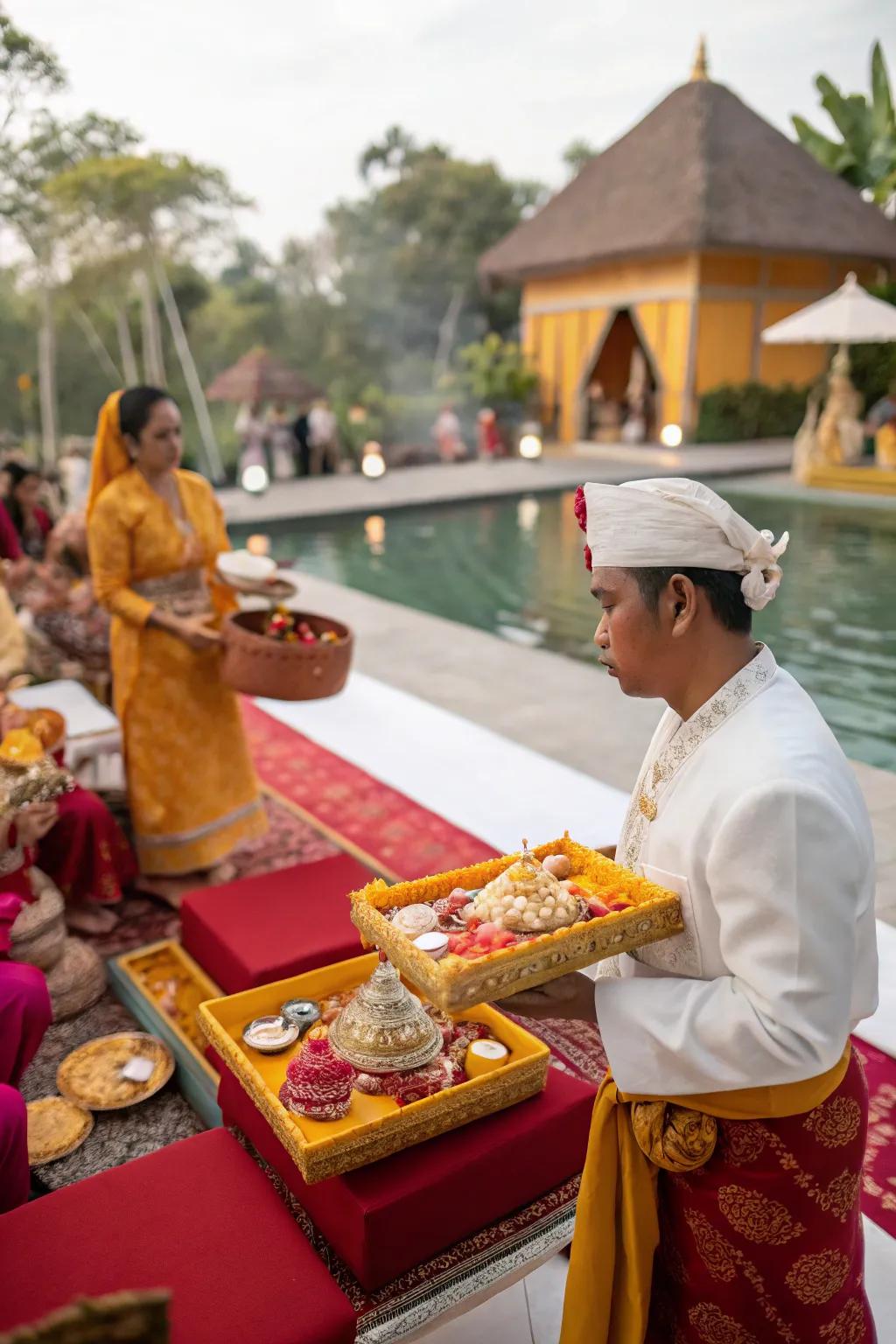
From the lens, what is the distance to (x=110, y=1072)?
2.93 metres

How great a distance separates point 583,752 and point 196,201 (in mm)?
14740

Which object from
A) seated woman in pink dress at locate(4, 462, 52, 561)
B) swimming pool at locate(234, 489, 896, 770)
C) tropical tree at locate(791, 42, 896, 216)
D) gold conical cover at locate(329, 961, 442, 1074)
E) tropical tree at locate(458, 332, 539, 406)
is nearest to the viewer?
gold conical cover at locate(329, 961, 442, 1074)

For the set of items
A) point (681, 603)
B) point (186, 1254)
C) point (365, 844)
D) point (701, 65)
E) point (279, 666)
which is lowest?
point (365, 844)

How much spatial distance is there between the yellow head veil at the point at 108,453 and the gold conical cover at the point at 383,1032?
2218mm

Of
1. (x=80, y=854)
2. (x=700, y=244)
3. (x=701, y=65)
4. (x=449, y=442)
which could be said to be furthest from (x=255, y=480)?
(x=80, y=854)

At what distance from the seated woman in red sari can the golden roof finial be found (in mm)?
20042

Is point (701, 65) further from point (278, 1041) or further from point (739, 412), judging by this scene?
point (278, 1041)

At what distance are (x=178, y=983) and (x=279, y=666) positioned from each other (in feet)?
3.62

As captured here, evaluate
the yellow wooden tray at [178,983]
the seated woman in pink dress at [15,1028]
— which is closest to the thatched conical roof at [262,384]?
the yellow wooden tray at [178,983]

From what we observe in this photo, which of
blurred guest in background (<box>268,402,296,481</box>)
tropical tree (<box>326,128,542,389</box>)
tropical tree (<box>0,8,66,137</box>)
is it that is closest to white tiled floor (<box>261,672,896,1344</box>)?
tropical tree (<box>0,8,66,137</box>)

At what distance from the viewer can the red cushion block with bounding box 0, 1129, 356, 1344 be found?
1.65 meters

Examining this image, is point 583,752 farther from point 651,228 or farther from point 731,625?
point 651,228

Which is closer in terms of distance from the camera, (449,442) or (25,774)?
(25,774)

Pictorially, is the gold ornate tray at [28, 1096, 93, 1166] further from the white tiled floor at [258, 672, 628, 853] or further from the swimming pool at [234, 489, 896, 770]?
the swimming pool at [234, 489, 896, 770]
